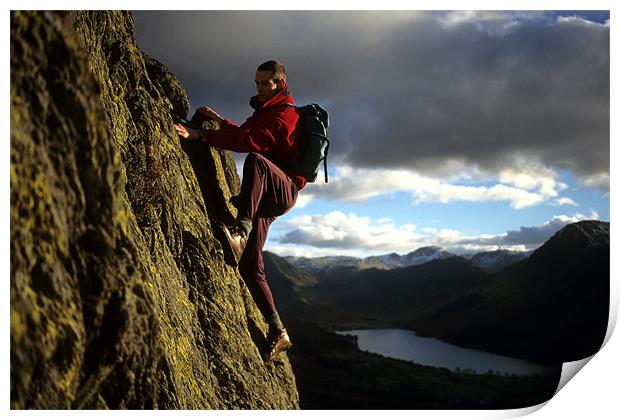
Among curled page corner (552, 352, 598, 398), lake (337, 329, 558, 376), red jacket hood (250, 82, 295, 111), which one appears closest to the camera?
red jacket hood (250, 82, 295, 111)

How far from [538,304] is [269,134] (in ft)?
600

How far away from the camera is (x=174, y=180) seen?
5.44 m

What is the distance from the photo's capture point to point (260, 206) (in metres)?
5.99

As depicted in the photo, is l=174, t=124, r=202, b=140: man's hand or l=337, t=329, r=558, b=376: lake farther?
l=337, t=329, r=558, b=376: lake

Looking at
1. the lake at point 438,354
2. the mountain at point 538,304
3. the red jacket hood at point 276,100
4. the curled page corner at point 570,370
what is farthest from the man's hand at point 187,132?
the mountain at point 538,304

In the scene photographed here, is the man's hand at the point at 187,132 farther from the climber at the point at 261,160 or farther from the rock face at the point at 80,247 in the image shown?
the rock face at the point at 80,247

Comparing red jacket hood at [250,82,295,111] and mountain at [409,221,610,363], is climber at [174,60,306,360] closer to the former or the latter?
red jacket hood at [250,82,295,111]

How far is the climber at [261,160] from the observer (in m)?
5.60

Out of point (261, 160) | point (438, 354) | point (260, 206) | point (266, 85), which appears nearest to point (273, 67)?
point (266, 85)

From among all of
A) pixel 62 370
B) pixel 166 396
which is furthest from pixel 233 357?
pixel 62 370

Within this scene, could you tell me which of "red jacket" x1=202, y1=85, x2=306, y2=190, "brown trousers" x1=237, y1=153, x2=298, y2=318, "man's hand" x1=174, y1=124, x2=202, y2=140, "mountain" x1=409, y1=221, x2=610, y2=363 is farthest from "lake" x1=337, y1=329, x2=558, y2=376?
"man's hand" x1=174, y1=124, x2=202, y2=140

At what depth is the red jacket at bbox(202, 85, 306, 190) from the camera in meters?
5.59

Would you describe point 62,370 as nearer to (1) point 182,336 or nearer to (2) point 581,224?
(1) point 182,336

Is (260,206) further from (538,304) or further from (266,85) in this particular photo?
(538,304)
